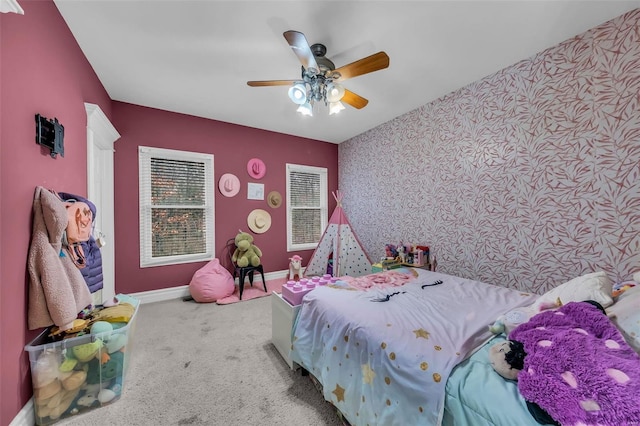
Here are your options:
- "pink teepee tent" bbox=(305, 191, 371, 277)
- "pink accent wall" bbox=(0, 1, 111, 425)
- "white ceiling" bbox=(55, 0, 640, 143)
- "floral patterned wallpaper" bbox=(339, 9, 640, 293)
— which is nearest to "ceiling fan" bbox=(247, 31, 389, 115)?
"white ceiling" bbox=(55, 0, 640, 143)

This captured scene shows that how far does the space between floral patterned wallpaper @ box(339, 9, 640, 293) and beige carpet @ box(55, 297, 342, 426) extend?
213 centimetres

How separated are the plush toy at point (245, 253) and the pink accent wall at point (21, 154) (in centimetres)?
192

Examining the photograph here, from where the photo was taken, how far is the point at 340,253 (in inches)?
140

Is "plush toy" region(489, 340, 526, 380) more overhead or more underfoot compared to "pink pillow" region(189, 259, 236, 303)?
more overhead

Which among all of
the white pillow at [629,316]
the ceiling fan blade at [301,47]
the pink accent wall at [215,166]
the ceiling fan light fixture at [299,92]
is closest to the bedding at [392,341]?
the white pillow at [629,316]

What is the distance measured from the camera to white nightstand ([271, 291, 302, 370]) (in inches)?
69.4

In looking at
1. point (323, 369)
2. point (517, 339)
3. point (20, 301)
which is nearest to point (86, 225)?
point (20, 301)

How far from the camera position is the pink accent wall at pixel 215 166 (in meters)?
2.95

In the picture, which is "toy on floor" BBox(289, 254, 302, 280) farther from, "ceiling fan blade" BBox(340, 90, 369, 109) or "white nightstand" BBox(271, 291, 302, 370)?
"ceiling fan blade" BBox(340, 90, 369, 109)

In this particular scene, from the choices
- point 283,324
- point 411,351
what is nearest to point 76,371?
point 283,324

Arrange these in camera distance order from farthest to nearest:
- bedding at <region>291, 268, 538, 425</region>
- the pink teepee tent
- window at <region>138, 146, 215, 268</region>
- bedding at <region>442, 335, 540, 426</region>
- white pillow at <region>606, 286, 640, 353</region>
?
the pink teepee tent < window at <region>138, 146, 215, 268</region> < bedding at <region>291, 268, 538, 425</region> < white pillow at <region>606, 286, 640, 353</region> < bedding at <region>442, 335, 540, 426</region>

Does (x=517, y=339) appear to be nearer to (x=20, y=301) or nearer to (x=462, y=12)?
(x=462, y=12)

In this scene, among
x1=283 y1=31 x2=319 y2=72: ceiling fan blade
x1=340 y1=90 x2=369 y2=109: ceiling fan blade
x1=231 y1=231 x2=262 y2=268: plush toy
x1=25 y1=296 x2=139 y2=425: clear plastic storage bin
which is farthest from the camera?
x1=231 y1=231 x2=262 y2=268: plush toy

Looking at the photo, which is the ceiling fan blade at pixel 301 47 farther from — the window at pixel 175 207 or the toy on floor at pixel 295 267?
the toy on floor at pixel 295 267
